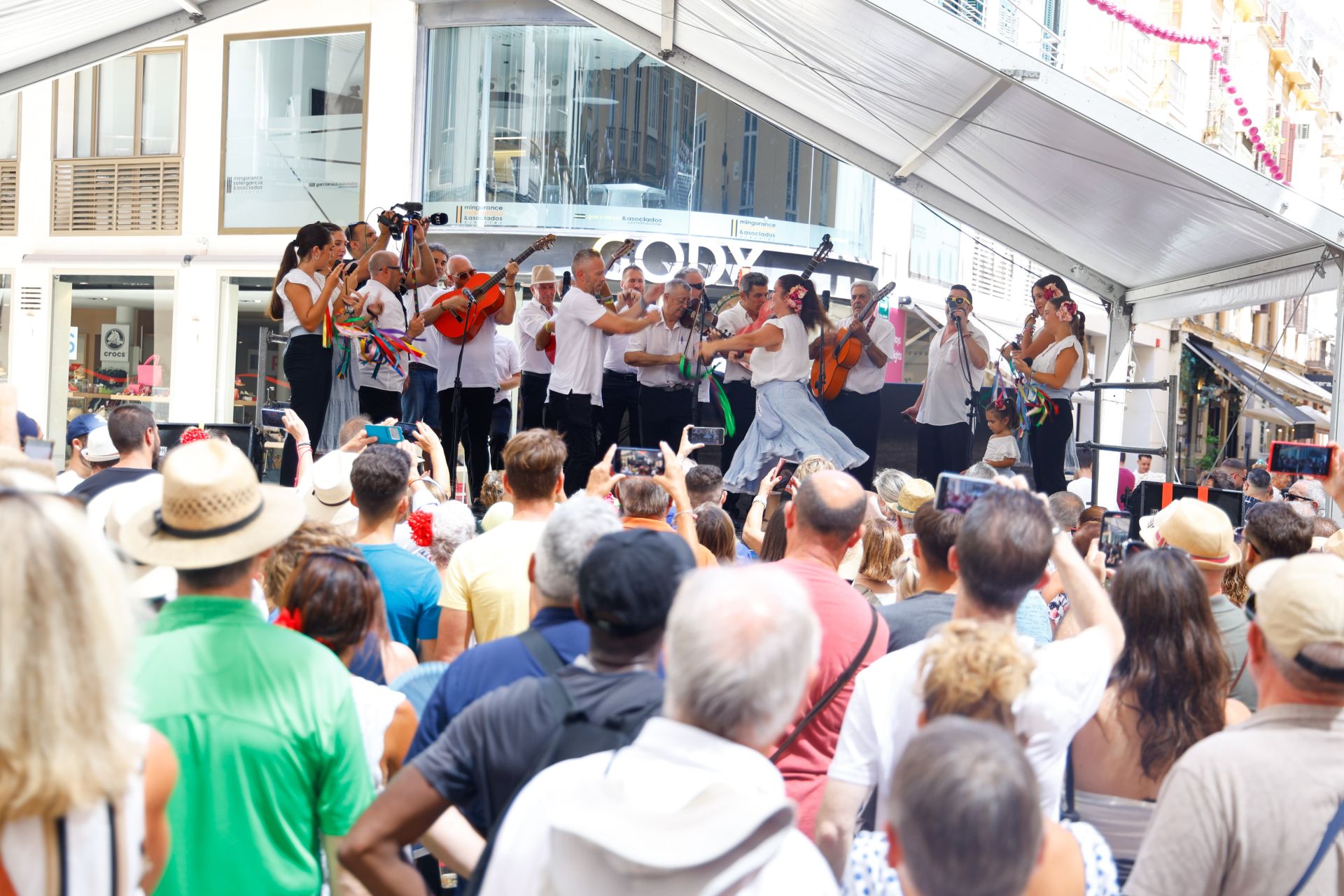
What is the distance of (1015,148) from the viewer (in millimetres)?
7207

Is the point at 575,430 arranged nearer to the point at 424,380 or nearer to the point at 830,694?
the point at 424,380

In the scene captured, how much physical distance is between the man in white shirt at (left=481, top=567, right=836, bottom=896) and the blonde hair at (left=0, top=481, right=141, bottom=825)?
0.55 metres

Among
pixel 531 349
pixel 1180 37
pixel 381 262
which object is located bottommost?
pixel 531 349

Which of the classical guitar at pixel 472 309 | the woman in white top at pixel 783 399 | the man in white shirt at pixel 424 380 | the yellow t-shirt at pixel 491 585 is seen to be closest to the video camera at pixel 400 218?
the man in white shirt at pixel 424 380

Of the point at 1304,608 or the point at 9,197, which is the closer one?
the point at 1304,608

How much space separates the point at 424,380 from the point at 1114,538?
5.86m

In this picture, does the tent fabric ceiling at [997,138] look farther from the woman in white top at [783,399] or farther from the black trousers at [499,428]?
the black trousers at [499,428]

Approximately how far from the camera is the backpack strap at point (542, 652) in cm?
221

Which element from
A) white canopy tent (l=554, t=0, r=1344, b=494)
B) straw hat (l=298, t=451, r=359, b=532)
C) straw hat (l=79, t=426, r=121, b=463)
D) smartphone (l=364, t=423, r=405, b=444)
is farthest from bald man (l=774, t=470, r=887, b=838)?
white canopy tent (l=554, t=0, r=1344, b=494)

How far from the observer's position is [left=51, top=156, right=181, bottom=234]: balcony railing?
54.3 feet

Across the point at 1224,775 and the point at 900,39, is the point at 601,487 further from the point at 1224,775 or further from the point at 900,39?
the point at 900,39

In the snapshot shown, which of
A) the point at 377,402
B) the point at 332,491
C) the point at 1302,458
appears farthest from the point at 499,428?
the point at 1302,458

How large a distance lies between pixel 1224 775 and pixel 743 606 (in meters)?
0.93

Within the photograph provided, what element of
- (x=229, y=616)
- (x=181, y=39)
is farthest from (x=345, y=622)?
(x=181, y=39)
